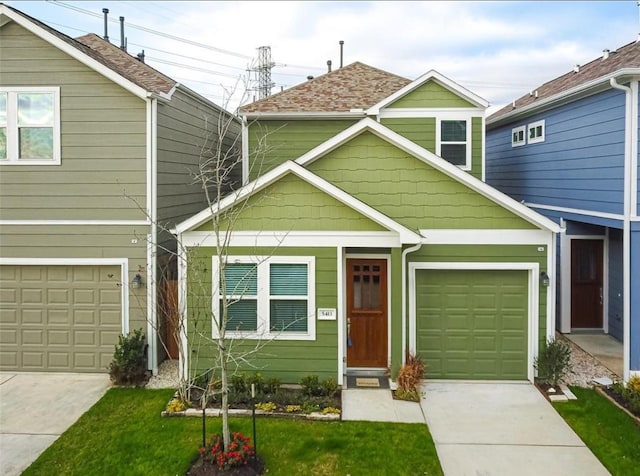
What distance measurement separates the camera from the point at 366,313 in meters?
10.8

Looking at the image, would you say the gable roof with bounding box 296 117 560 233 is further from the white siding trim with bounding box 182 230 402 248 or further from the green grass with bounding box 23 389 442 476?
the green grass with bounding box 23 389 442 476

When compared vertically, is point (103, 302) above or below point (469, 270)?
below

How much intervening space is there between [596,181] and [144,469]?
9.94 metres

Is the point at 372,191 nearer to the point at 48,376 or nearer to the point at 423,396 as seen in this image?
the point at 423,396

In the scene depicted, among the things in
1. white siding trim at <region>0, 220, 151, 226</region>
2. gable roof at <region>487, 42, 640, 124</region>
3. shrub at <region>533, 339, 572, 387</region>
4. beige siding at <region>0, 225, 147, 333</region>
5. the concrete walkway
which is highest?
gable roof at <region>487, 42, 640, 124</region>

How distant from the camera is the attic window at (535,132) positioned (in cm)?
1518

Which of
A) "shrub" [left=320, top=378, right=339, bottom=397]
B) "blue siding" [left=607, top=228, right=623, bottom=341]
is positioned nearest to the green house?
"shrub" [left=320, top=378, right=339, bottom=397]

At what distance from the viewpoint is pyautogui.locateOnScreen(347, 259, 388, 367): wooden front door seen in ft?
35.2

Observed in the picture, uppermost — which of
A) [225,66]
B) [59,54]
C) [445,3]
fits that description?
[225,66]

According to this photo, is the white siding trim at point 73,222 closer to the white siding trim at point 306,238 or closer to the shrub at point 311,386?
the white siding trim at point 306,238

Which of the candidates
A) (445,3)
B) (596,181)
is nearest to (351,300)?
(596,181)

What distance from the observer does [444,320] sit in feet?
35.1

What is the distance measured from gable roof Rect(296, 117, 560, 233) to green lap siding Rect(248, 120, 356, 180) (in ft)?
13.6

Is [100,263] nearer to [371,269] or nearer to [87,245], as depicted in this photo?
[87,245]
